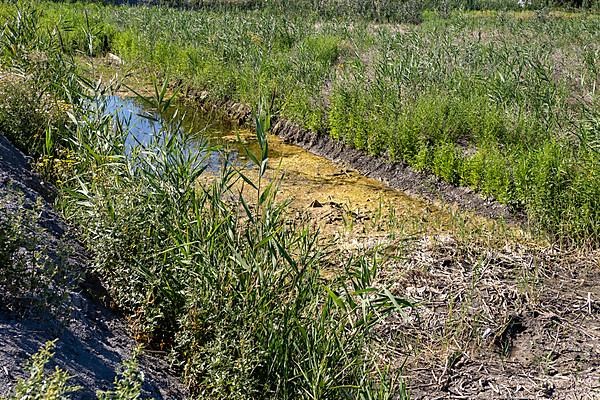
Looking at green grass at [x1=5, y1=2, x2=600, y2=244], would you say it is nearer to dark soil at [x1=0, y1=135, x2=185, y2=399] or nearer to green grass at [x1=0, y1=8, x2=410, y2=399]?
green grass at [x1=0, y1=8, x2=410, y2=399]

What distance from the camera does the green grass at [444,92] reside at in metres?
5.68

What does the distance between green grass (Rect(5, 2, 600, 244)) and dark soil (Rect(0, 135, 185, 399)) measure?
1.59 meters

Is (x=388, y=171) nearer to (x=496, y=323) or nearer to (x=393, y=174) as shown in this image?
(x=393, y=174)

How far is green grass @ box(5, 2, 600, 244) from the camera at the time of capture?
568 cm

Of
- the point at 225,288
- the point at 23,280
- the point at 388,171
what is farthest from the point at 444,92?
the point at 23,280

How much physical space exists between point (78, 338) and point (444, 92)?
A: 19.0ft

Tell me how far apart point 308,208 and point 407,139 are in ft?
5.27

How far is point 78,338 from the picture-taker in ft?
9.98

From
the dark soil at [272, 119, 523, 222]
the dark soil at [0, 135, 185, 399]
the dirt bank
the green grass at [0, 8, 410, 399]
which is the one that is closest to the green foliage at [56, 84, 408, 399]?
the green grass at [0, 8, 410, 399]

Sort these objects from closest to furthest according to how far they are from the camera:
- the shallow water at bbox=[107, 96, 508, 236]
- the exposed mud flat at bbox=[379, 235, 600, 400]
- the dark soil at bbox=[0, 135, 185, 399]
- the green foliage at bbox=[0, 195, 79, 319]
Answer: the dark soil at bbox=[0, 135, 185, 399] < the green foliage at bbox=[0, 195, 79, 319] < the exposed mud flat at bbox=[379, 235, 600, 400] < the shallow water at bbox=[107, 96, 508, 236]

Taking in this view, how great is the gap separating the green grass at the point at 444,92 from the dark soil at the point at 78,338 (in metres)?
1.59

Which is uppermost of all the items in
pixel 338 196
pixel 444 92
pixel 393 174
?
pixel 444 92

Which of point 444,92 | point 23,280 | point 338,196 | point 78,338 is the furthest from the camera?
point 444,92

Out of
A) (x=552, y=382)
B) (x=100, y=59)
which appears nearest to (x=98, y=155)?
(x=552, y=382)
